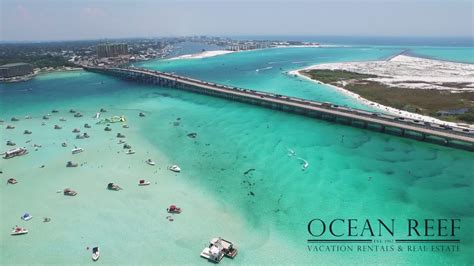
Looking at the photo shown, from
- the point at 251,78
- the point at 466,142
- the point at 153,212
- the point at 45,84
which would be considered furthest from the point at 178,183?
the point at 45,84

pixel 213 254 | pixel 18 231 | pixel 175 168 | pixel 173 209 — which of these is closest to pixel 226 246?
pixel 213 254

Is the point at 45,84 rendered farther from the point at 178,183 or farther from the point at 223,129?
the point at 178,183

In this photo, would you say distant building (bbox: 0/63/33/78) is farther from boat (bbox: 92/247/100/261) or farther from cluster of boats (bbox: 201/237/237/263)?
cluster of boats (bbox: 201/237/237/263)

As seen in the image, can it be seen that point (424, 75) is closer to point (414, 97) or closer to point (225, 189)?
point (414, 97)

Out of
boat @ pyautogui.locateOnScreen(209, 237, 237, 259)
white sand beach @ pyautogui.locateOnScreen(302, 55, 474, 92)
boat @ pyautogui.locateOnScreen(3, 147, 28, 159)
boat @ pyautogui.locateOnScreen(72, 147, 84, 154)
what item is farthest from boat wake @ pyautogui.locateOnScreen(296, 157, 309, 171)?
white sand beach @ pyautogui.locateOnScreen(302, 55, 474, 92)

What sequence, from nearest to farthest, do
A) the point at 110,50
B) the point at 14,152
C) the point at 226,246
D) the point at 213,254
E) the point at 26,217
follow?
the point at 213,254 → the point at 226,246 → the point at 26,217 → the point at 14,152 → the point at 110,50
